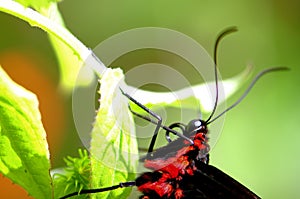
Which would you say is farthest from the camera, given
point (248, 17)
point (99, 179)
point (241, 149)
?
point (248, 17)

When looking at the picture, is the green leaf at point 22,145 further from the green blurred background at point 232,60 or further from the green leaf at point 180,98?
the green blurred background at point 232,60

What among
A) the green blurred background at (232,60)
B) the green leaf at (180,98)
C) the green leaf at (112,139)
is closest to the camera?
the green leaf at (112,139)

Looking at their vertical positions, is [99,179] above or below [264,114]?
below

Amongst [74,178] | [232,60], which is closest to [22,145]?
[74,178]

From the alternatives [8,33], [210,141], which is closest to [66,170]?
[210,141]

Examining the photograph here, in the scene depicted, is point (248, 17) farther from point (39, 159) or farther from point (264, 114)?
point (39, 159)

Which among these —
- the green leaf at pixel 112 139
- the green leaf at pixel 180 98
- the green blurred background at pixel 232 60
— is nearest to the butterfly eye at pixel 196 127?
the green leaf at pixel 180 98
